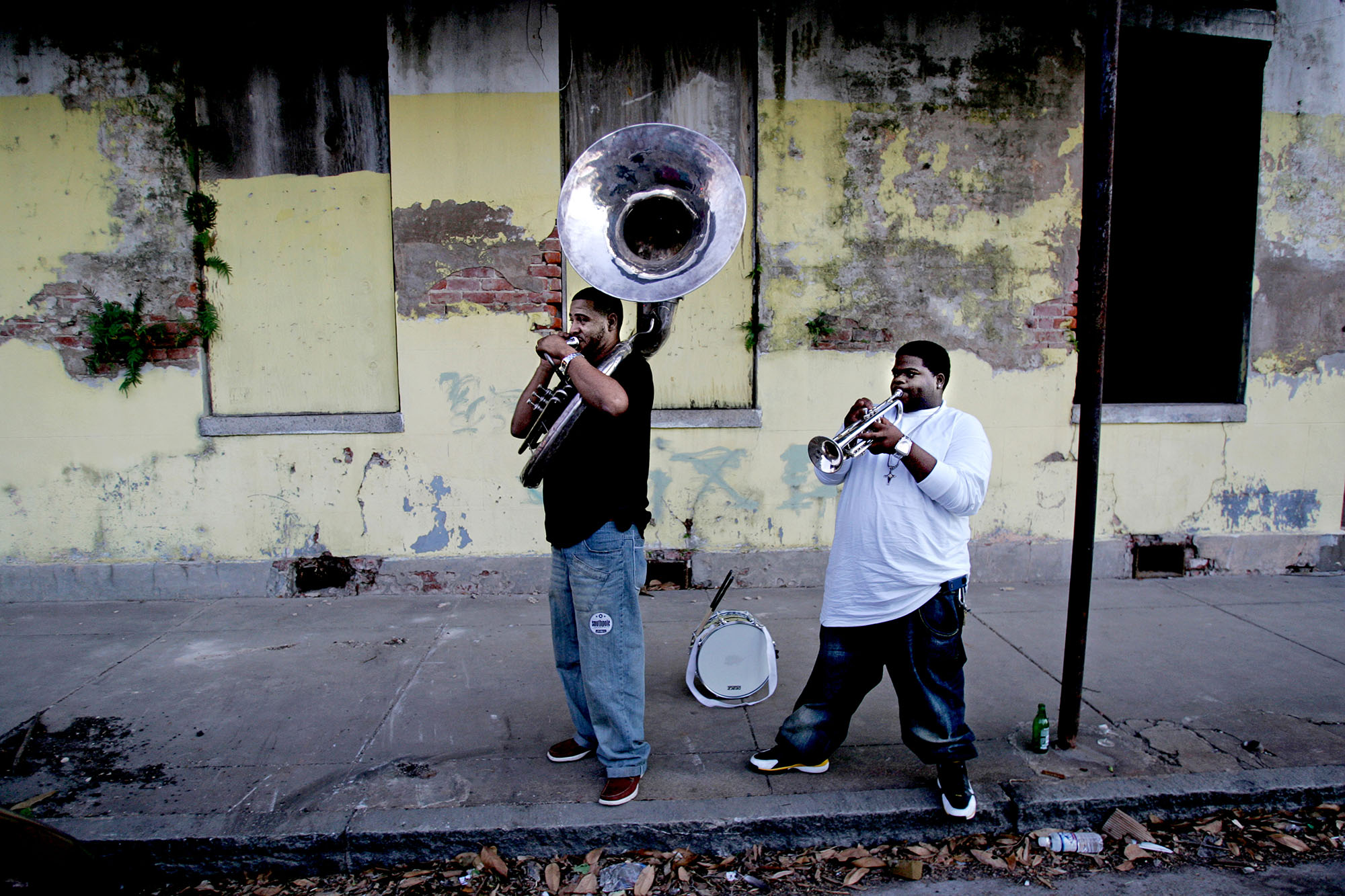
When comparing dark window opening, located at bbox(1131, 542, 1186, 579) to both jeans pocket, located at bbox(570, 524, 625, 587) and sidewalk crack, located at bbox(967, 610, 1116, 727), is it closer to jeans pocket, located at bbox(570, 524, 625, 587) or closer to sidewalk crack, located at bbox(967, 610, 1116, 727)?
sidewalk crack, located at bbox(967, 610, 1116, 727)

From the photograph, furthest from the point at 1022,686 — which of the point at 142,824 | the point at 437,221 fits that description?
the point at 437,221

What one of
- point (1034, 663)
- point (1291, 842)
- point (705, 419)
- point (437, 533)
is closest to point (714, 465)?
point (705, 419)

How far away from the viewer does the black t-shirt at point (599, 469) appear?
9.43 ft

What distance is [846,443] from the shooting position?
2760 millimetres

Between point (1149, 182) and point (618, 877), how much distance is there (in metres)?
6.00

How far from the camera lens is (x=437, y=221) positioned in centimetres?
531

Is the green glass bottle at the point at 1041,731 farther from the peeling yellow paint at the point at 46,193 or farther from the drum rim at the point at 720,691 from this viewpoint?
the peeling yellow paint at the point at 46,193

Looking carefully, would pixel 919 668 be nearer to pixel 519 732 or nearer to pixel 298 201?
pixel 519 732

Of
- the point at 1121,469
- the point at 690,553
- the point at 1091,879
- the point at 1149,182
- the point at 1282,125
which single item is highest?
the point at 1282,125

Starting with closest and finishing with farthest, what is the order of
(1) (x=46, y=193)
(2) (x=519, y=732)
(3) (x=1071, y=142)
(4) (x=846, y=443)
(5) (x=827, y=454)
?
1. (4) (x=846, y=443)
2. (5) (x=827, y=454)
3. (2) (x=519, y=732)
4. (1) (x=46, y=193)
5. (3) (x=1071, y=142)

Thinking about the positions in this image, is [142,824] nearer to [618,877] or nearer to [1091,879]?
[618,877]

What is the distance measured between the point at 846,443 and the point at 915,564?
1.66ft

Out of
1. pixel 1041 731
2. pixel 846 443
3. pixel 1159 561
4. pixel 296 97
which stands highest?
pixel 296 97

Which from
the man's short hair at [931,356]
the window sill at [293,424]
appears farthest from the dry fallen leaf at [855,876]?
the window sill at [293,424]
